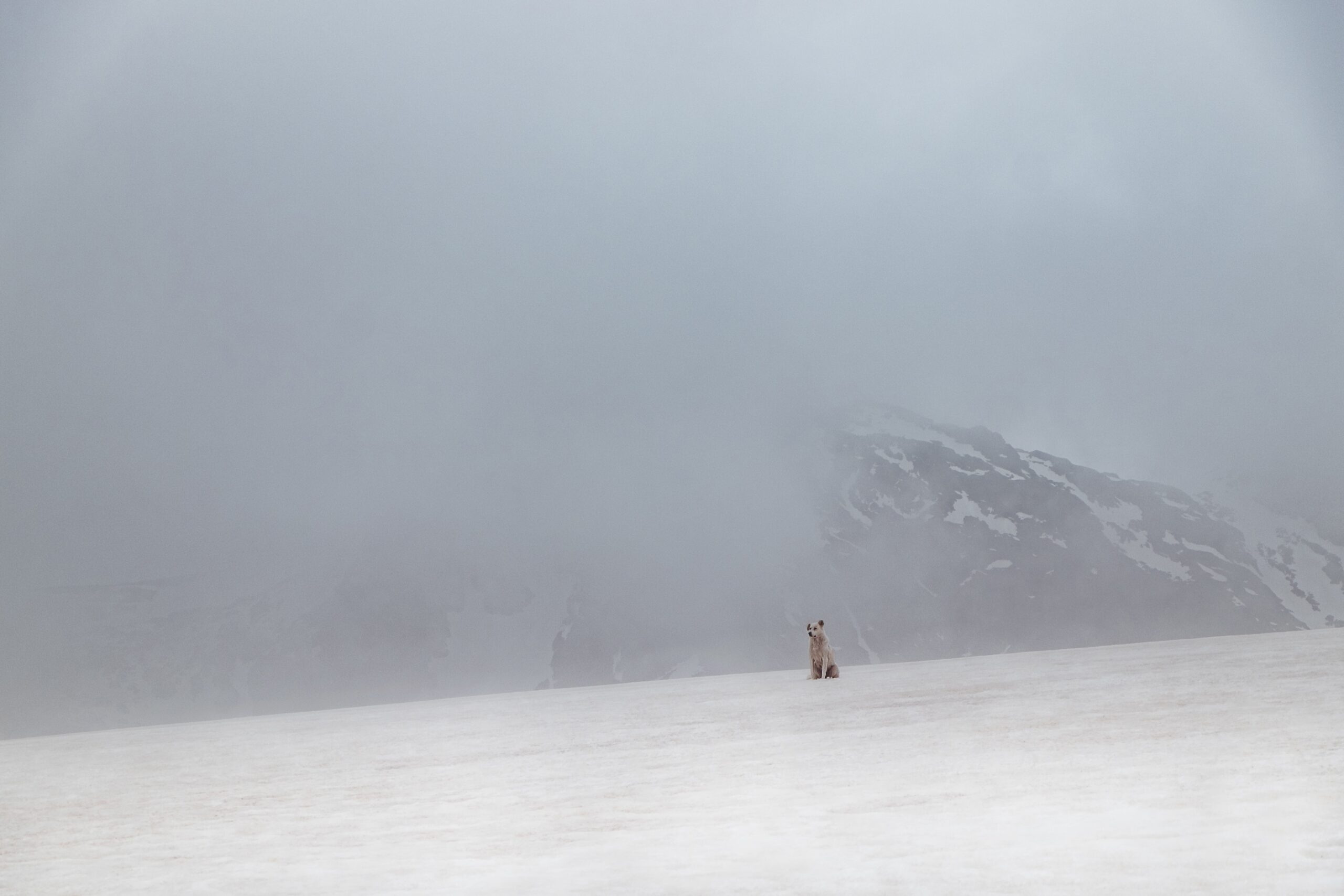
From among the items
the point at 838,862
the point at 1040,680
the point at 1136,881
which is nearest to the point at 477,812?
the point at 838,862

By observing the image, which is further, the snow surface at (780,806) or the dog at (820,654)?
the dog at (820,654)

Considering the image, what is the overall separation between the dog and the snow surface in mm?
9574

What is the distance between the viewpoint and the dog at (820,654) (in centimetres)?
2677

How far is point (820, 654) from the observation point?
2716cm

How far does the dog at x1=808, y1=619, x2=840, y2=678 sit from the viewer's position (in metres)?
26.8

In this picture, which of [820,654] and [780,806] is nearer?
[780,806]

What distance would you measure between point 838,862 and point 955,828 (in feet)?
3.21

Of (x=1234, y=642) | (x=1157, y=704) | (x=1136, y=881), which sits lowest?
(x=1136, y=881)

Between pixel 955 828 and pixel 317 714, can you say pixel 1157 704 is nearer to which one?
pixel 955 828

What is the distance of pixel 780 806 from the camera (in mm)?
7438

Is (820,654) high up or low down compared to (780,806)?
up

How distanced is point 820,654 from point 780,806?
20.1m

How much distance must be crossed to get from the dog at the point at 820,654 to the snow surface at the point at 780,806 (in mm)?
9574

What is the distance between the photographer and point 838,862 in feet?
17.8
